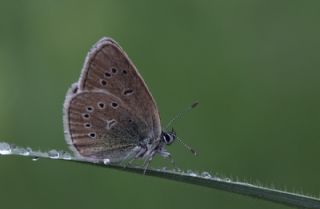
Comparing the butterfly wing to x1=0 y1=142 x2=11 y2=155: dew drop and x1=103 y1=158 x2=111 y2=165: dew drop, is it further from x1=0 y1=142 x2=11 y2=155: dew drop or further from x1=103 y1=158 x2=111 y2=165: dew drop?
x1=0 y1=142 x2=11 y2=155: dew drop

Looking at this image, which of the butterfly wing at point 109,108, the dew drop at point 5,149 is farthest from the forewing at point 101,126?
the dew drop at point 5,149

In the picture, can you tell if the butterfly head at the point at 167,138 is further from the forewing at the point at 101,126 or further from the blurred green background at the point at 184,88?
the blurred green background at the point at 184,88

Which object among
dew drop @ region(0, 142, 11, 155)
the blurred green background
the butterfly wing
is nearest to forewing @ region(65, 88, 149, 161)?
the butterfly wing

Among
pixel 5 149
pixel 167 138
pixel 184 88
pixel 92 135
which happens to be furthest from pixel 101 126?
pixel 184 88

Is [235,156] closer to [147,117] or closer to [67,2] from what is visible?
[147,117]

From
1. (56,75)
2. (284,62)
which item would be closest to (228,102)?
(284,62)

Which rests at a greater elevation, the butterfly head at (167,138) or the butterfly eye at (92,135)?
the butterfly head at (167,138)

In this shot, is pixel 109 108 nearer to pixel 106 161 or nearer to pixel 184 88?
pixel 106 161

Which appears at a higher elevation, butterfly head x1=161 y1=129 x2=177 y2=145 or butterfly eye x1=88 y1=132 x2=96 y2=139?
butterfly head x1=161 y1=129 x2=177 y2=145
